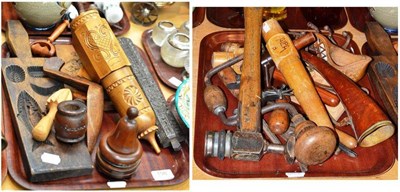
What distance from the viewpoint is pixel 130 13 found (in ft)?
7.19

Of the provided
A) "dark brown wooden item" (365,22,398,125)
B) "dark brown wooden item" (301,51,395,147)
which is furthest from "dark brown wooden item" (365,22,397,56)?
"dark brown wooden item" (301,51,395,147)

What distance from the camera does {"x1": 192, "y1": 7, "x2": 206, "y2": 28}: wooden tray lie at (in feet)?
6.73

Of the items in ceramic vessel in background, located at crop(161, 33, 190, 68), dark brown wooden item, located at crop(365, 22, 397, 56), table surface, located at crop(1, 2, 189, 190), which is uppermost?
dark brown wooden item, located at crop(365, 22, 397, 56)

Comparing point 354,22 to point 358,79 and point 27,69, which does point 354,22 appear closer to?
point 358,79

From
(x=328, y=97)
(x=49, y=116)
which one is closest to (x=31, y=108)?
(x=49, y=116)

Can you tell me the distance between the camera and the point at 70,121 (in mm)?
1607

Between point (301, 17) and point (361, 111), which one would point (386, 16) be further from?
point (361, 111)

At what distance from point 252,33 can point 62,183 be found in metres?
0.55

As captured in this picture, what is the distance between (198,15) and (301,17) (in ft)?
0.94

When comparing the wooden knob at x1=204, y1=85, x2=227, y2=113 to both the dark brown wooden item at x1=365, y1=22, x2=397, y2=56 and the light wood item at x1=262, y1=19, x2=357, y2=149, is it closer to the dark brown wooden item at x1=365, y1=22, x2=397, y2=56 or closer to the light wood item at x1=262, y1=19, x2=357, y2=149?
the light wood item at x1=262, y1=19, x2=357, y2=149

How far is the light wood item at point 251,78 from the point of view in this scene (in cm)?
163

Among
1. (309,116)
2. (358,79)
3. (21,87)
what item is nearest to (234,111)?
(309,116)

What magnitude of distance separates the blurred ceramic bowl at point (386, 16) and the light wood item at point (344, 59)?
251 mm

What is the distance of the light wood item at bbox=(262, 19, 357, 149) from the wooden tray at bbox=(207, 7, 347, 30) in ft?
0.89
